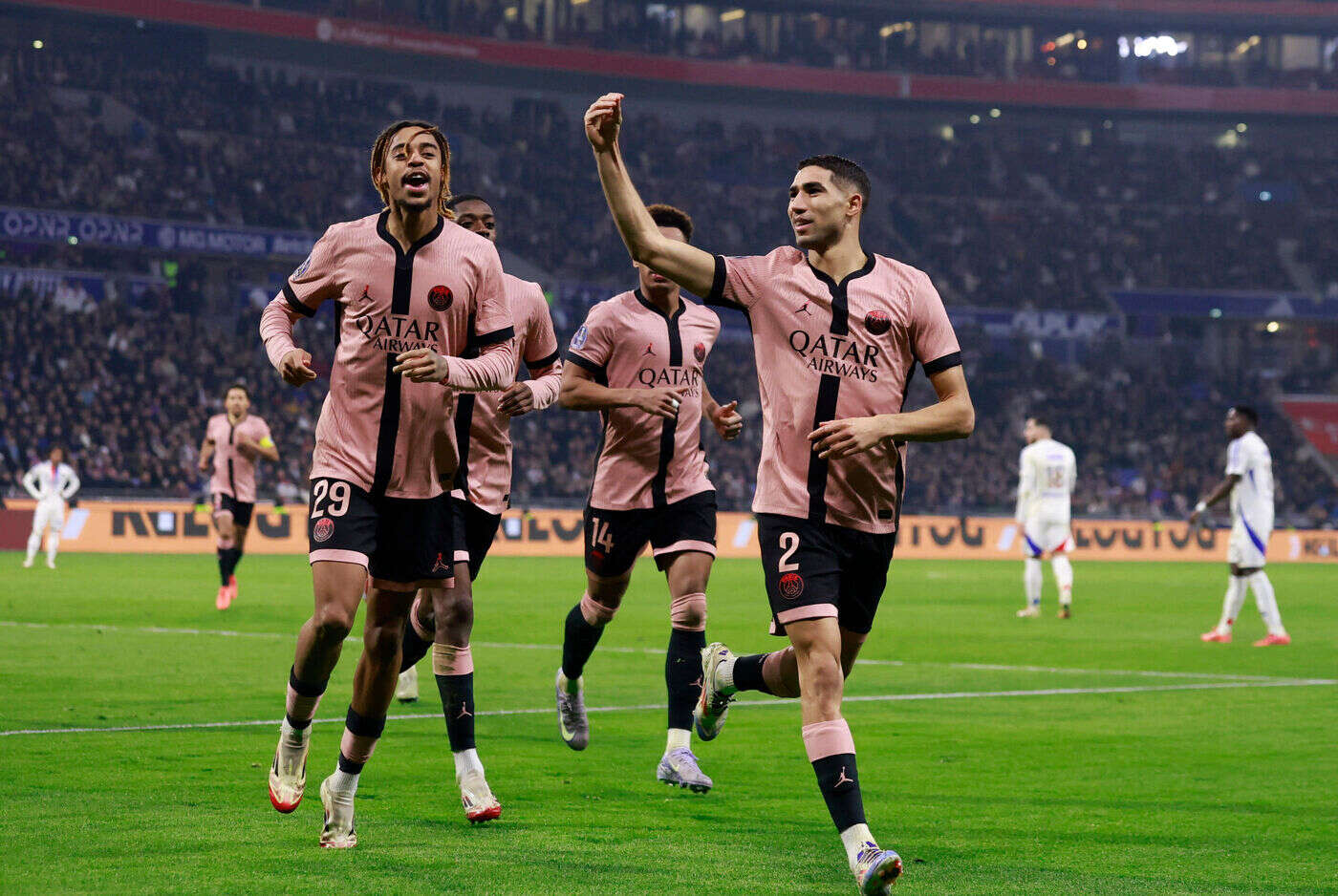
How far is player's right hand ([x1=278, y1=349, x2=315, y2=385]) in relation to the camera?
5.73m

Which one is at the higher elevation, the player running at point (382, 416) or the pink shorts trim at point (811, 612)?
the player running at point (382, 416)

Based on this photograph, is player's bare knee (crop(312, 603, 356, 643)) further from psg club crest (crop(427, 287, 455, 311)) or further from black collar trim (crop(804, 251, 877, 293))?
black collar trim (crop(804, 251, 877, 293))

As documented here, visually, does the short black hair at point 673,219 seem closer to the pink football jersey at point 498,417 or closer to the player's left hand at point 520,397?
the pink football jersey at point 498,417

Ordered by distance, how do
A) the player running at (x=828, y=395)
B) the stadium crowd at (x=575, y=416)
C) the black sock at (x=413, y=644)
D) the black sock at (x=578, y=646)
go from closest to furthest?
1. the player running at (x=828, y=395)
2. the black sock at (x=413, y=644)
3. the black sock at (x=578, y=646)
4. the stadium crowd at (x=575, y=416)

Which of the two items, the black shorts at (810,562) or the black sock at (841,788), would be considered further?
the black shorts at (810,562)

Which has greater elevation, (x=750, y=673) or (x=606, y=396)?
(x=606, y=396)

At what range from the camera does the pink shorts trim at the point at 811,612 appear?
5.64 m

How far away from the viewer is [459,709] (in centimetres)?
686

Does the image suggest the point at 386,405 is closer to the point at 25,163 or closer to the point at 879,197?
the point at 25,163

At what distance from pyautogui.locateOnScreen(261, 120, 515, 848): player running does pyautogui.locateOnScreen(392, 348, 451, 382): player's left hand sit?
6.3 inches

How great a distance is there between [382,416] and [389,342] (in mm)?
264

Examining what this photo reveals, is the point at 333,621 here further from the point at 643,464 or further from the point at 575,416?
the point at 575,416

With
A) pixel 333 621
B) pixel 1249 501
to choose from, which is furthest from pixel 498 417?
pixel 1249 501

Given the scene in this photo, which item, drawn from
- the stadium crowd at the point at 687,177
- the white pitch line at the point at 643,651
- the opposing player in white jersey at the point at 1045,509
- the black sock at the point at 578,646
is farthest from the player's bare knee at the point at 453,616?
the stadium crowd at the point at 687,177
